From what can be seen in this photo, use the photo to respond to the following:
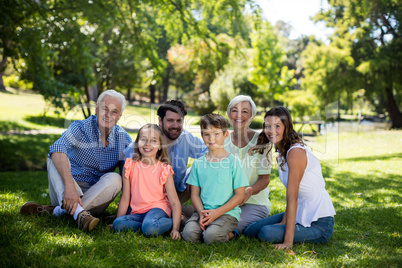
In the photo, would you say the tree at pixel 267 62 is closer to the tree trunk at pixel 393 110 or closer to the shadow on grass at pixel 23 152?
the tree trunk at pixel 393 110

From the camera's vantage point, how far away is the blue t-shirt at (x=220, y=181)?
3217mm

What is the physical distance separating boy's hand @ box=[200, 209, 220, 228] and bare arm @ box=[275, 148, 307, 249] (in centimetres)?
62

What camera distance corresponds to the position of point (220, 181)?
323 centimetres

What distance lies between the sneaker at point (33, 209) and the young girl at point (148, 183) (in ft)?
2.89

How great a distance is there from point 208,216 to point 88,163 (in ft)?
5.31

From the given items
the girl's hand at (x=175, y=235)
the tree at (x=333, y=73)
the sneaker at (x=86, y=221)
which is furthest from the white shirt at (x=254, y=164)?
the tree at (x=333, y=73)

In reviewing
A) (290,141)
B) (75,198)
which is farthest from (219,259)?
(75,198)

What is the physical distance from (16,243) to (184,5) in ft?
23.7

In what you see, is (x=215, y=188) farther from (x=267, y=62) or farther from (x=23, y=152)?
(x=267, y=62)

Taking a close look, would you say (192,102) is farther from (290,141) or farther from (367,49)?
(290,141)

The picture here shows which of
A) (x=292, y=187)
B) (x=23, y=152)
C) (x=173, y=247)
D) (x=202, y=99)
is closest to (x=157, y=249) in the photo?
(x=173, y=247)

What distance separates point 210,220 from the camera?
3098mm

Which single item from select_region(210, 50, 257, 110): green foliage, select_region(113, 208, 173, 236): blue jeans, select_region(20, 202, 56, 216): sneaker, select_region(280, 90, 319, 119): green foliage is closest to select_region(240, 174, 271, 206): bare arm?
select_region(113, 208, 173, 236): blue jeans

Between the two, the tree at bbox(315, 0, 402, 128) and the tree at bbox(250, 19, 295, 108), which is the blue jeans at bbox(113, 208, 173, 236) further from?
the tree at bbox(315, 0, 402, 128)
